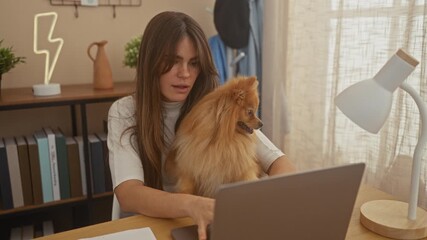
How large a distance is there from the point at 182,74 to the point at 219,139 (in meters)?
0.28

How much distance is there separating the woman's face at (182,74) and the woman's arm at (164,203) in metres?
0.33

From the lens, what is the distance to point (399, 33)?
145 cm

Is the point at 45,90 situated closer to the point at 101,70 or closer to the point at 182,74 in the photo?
the point at 101,70

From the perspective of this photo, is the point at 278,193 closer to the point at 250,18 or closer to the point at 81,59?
the point at 250,18

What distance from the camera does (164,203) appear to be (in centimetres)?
106

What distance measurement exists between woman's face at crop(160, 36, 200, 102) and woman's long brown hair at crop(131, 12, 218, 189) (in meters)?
0.02

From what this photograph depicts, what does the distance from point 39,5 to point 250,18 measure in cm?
118

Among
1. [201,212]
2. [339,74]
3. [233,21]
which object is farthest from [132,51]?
[201,212]

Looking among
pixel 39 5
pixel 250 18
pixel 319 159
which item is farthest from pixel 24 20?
pixel 319 159

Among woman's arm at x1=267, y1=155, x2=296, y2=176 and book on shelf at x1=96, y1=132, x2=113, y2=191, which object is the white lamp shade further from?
book on shelf at x1=96, y1=132, x2=113, y2=191

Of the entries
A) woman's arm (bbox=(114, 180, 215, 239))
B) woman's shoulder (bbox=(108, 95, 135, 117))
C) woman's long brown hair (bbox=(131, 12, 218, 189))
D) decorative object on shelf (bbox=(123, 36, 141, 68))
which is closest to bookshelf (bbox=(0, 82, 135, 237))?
decorative object on shelf (bbox=(123, 36, 141, 68))

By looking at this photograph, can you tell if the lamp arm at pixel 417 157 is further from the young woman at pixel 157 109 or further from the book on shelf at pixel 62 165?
the book on shelf at pixel 62 165

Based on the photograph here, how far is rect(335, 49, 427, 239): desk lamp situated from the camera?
85cm

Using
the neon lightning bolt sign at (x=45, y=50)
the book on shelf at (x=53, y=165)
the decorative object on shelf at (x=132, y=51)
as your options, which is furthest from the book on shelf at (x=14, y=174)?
the decorative object on shelf at (x=132, y=51)
